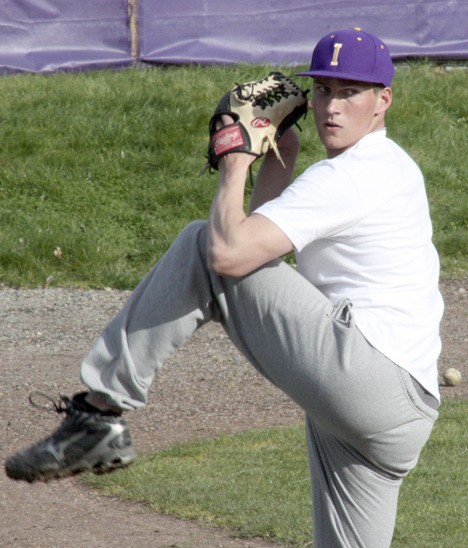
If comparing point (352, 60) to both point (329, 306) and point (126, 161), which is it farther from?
point (126, 161)

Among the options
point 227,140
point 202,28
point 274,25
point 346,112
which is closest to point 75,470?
point 227,140

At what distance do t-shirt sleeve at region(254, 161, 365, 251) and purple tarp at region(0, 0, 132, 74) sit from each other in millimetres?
8146

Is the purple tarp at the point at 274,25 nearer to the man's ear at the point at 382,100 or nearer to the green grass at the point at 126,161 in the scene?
the green grass at the point at 126,161

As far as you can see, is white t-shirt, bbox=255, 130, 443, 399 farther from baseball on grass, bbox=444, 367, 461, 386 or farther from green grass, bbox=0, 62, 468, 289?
green grass, bbox=0, 62, 468, 289

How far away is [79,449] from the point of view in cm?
328

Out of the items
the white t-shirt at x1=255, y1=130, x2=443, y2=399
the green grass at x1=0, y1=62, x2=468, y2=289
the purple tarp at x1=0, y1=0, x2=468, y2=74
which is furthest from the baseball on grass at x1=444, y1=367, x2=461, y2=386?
the purple tarp at x1=0, y1=0, x2=468, y2=74

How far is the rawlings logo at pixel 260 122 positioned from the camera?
3241 millimetres

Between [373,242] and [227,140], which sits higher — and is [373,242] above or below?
below

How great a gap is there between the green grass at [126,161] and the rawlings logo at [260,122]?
190 inches

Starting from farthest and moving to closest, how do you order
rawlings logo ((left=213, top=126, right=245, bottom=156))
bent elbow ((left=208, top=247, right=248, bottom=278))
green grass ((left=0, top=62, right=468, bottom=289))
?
green grass ((left=0, top=62, right=468, bottom=289)), rawlings logo ((left=213, top=126, right=245, bottom=156)), bent elbow ((left=208, top=247, right=248, bottom=278))

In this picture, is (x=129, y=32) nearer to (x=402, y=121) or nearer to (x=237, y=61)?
(x=237, y=61)

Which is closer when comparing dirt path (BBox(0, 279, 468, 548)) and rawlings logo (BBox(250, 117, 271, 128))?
rawlings logo (BBox(250, 117, 271, 128))

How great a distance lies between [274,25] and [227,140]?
833 cm

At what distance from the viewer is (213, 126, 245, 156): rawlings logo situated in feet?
10.4
